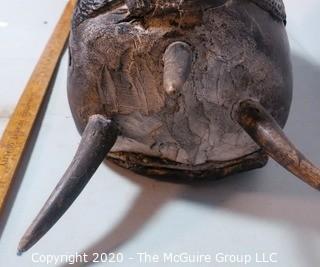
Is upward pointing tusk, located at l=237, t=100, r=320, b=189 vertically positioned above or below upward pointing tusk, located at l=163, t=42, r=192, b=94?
below

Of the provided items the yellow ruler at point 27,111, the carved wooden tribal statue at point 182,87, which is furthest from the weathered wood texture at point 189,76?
the yellow ruler at point 27,111

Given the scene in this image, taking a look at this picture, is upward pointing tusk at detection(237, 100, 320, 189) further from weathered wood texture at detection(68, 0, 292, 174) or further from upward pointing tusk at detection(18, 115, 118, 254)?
upward pointing tusk at detection(18, 115, 118, 254)

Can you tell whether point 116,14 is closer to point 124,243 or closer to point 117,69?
point 117,69

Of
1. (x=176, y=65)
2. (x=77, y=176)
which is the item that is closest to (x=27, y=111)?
(x=77, y=176)

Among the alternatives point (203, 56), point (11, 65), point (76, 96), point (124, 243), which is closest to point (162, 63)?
point (203, 56)

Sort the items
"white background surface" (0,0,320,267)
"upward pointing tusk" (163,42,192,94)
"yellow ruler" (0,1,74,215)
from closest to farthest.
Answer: "upward pointing tusk" (163,42,192,94), "white background surface" (0,0,320,267), "yellow ruler" (0,1,74,215)

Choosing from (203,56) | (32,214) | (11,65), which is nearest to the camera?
(203,56)

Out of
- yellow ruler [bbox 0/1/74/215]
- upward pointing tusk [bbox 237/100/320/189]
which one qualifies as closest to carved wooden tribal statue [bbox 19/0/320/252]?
upward pointing tusk [bbox 237/100/320/189]
